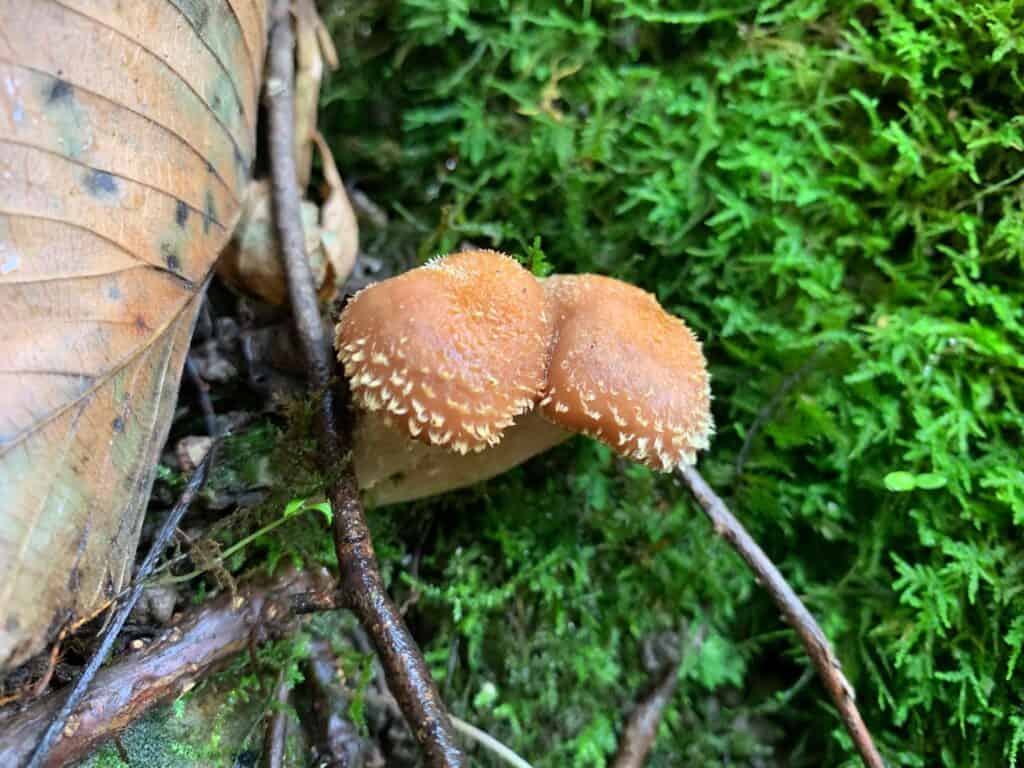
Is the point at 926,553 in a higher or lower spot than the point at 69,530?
lower

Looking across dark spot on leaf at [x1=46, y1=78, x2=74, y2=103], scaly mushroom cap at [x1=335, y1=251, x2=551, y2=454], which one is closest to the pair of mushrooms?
scaly mushroom cap at [x1=335, y1=251, x2=551, y2=454]

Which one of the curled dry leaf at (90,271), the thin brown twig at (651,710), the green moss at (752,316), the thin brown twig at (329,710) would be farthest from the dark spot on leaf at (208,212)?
the thin brown twig at (651,710)

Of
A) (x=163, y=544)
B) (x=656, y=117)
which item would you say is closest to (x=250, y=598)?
(x=163, y=544)

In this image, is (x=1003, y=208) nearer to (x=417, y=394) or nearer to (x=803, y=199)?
(x=803, y=199)

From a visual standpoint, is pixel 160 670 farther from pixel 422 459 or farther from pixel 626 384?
pixel 626 384

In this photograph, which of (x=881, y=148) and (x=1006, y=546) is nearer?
(x=1006, y=546)
